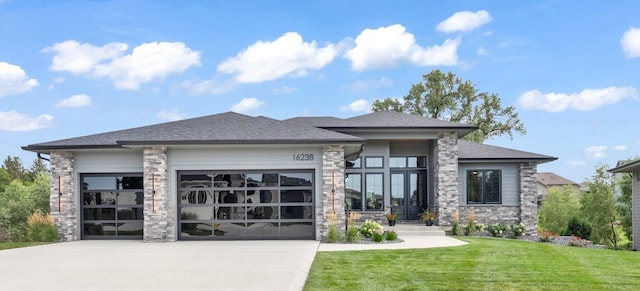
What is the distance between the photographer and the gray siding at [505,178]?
21.5 m

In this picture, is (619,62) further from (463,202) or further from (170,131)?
(170,131)

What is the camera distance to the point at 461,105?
36312 mm

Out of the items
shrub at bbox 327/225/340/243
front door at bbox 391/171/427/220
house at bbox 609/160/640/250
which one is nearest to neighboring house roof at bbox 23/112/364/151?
shrub at bbox 327/225/340/243

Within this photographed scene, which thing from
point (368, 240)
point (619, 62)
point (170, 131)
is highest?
point (619, 62)

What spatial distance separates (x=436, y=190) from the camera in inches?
803

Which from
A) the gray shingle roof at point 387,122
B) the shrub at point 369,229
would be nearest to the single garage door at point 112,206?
the shrub at point 369,229

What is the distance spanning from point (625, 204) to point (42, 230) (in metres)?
25.1

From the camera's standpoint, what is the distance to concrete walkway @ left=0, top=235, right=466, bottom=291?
345 inches

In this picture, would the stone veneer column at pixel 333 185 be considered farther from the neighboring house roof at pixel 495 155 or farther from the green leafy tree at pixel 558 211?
the green leafy tree at pixel 558 211

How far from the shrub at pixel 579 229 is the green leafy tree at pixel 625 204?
1.60m

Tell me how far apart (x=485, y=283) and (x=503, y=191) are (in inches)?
533

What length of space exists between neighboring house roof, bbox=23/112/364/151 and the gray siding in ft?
23.8

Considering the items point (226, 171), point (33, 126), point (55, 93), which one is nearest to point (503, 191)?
point (226, 171)

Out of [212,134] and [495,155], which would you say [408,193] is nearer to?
[495,155]
